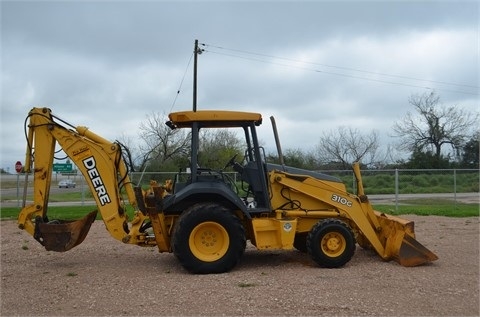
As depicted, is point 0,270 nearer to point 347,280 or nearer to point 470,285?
point 347,280

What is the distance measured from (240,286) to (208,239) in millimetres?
1276

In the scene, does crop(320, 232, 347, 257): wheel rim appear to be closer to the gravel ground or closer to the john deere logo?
the gravel ground

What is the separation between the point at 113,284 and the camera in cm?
698

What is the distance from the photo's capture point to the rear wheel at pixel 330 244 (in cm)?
805

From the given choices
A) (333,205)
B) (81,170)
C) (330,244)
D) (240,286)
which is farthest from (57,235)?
(333,205)

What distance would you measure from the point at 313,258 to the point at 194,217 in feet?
6.75

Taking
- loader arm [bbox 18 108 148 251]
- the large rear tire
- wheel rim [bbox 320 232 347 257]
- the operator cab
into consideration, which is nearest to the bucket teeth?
wheel rim [bbox 320 232 347 257]

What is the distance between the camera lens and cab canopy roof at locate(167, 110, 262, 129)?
8.05m

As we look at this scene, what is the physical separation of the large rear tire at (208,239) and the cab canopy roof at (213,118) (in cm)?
137

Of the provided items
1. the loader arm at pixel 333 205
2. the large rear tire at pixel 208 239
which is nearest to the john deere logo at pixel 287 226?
the loader arm at pixel 333 205

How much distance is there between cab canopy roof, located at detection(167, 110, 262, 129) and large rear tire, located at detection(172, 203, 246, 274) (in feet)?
4.49

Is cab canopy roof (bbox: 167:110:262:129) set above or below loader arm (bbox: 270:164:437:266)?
above

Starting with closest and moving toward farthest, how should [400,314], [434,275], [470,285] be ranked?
1. [400,314]
2. [470,285]
3. [434,275]

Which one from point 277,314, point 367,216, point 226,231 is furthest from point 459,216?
point 277,314
